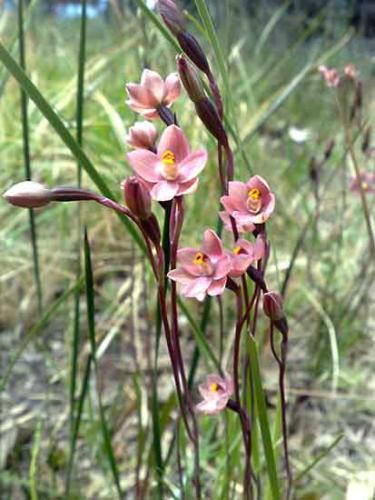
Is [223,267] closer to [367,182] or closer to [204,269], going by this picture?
[204,269]

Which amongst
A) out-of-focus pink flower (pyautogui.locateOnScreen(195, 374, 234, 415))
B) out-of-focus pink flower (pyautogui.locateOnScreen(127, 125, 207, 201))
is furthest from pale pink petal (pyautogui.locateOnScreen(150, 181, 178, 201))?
out-of-focus pink flower (pyautogui.locateOnScreen(195, 374, 234, 415))

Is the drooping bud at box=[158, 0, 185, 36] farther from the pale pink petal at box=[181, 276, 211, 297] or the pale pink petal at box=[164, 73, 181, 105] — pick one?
the pale pink petal at box=[181, 276, 211, 297]

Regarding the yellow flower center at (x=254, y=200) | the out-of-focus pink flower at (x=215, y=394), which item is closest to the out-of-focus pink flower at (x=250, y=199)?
the yellow flower center at (x=254, y=200)

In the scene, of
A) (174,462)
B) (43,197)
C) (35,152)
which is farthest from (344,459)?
(35,152)

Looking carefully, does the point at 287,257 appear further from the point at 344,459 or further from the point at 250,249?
the point at 250,249

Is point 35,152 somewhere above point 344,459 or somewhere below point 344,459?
above
